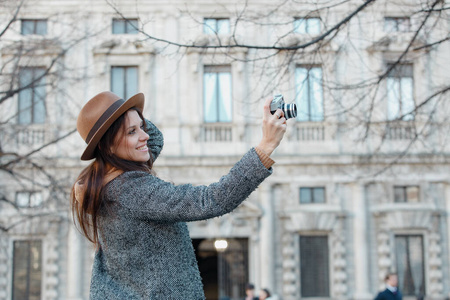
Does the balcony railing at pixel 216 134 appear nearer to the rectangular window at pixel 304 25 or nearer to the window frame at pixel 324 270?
the window frame at pixel 324 270

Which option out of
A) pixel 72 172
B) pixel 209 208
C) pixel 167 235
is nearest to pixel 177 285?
pixel 167 235

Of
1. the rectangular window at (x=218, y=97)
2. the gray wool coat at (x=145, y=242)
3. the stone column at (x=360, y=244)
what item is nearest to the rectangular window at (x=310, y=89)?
the rectangular window at (x=218, y=97)

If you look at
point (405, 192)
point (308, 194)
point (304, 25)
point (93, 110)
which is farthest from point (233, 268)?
point (93, 110)

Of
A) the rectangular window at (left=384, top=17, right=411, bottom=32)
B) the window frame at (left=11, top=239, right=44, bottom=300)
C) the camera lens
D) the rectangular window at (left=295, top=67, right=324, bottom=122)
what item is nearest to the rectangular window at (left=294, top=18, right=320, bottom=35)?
the rectangular window at (left=295, top=67, right=324, bottom=122)

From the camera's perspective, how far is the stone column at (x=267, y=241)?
20.0 m

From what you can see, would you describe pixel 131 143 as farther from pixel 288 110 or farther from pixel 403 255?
pixel 403 255

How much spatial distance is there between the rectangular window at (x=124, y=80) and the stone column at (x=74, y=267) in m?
3.82

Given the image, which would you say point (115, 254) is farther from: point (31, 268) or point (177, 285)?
point (31, 268)

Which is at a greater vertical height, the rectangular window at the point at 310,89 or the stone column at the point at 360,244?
the rectangular window at the point at 310,89

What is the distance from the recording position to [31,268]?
20.1 metres

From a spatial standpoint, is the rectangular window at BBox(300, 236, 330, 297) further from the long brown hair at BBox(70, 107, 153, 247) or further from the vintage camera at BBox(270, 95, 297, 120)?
the vintage camera at BBox(270, 95, 297, 120)

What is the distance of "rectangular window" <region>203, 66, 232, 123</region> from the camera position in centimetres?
2055

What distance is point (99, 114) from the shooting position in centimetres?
347

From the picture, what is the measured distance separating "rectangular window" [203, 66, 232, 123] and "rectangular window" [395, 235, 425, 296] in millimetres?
5645
